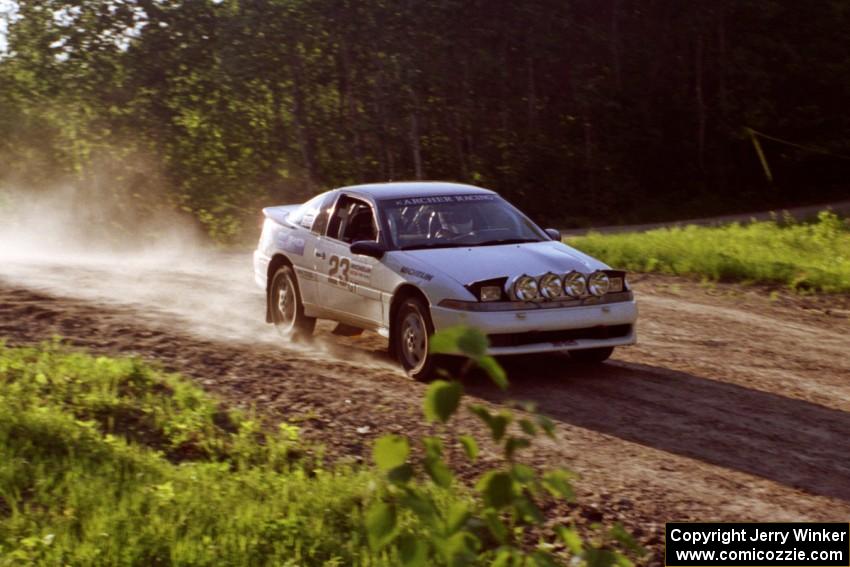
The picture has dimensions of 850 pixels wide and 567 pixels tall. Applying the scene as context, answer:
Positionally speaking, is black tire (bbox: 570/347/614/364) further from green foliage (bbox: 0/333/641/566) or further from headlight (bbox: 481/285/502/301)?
green foliage (bbox: 0/333/641/566)

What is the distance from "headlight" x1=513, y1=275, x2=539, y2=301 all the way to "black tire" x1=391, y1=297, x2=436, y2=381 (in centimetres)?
70

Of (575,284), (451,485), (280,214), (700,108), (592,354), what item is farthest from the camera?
(700,108)

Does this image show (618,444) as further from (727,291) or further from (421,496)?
(727,291)

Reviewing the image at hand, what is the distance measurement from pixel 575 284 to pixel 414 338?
1342mm

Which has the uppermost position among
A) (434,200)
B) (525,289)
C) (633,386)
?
(434,200)

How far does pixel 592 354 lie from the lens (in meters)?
10.0

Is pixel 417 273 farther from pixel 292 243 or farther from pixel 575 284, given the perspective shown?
pixel 292 243

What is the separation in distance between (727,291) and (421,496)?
12.4 metres

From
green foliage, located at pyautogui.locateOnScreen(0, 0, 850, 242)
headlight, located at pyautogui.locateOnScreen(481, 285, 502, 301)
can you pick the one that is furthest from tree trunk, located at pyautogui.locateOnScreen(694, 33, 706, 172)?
headlight, located at pyautogui.locateOnScreen(481, 285, 502, 301)

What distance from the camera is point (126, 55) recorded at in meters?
33.5

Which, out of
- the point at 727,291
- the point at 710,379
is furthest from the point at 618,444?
the point at 727,291

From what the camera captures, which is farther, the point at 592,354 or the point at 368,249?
the point at 592,354

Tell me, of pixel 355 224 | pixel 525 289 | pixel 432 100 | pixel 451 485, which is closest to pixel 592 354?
pixel 525 289

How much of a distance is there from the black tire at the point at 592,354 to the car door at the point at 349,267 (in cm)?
169
